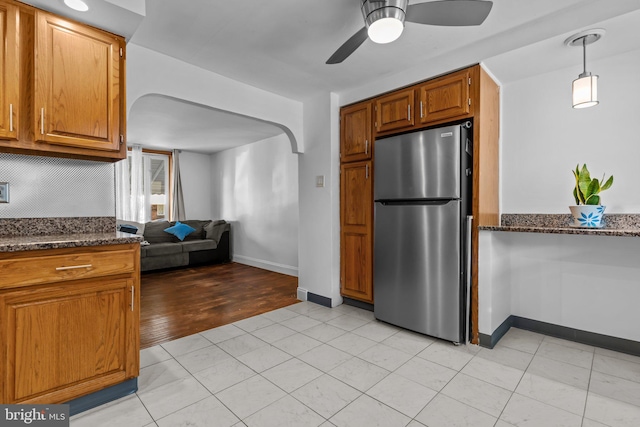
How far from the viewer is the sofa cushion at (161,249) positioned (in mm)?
4934

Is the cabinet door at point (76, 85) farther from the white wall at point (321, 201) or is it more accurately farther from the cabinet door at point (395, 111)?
the cabinet door at point (395, 111)

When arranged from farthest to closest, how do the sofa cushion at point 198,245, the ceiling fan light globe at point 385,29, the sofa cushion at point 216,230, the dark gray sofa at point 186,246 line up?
the sofa cushion at point 216,230 → the sofa cushion at point 198,245 → the dark gray sofa at point 186,246 → the ceiling fan light globe at point 385,29

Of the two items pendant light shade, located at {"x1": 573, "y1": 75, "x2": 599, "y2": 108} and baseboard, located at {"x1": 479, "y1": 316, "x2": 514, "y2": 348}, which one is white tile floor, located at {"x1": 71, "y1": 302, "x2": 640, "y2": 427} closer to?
baseboard, located at {"x1": 479, "y1": 316, "x2": 514, "y2": 348}

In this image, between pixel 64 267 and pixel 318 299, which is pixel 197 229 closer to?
pixel 318 299

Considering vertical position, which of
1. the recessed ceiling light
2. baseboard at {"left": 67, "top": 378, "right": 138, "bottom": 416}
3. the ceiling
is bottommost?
baseboard at {"left": 67, "top": 378, "right": 138, "bottom": 416}

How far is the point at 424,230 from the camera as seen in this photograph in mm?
2512

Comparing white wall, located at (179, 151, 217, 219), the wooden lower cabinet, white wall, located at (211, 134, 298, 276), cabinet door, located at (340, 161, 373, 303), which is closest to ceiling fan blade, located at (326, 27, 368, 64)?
cabinet door, located at (340, 161, 373, 303)

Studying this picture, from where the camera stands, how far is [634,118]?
2168 mm

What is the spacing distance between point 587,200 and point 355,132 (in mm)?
1992

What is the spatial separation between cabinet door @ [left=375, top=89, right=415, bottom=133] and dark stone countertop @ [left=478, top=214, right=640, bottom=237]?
114 centimetres

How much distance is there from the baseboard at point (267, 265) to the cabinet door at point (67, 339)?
329 cm

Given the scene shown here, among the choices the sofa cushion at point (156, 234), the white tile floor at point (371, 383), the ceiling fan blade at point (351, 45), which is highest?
the ceiling fan blade at point (351, 45)

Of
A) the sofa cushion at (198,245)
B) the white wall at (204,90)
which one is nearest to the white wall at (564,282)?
the white wall at (204,90)

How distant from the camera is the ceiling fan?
1494 mm
